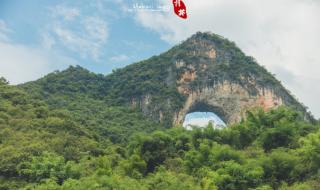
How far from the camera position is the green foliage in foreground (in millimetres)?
15328

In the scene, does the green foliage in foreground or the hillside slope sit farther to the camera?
the hillside slope

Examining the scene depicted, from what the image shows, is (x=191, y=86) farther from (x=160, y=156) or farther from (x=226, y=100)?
(x=160, y=156)

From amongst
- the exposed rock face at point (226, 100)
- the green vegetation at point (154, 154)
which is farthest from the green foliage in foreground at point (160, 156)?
the exposed rock face at point (226, 100)

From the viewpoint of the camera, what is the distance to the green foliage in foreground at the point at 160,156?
15328 millimetres

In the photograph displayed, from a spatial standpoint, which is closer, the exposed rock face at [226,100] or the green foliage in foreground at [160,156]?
the green foliage in foreground at [160,156]

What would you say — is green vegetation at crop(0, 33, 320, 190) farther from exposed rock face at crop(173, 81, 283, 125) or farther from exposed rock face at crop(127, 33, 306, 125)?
exposed rock face at crop(173, 81, 283, 125)

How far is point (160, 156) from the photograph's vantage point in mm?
20062

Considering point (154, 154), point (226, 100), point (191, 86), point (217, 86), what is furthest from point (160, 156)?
point (217, 86)

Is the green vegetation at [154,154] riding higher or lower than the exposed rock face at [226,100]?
lower

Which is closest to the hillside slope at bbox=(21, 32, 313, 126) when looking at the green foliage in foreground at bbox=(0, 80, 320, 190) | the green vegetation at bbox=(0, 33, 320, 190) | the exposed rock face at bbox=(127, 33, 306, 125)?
the exposed rock face at bbox=(127, 33, 306, 125)

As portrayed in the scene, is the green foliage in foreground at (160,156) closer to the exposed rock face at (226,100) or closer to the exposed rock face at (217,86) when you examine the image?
the exposed rock face at (217,86)

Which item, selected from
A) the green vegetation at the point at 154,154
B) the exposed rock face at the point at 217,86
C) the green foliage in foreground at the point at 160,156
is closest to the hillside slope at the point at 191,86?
the exposed rock face at the point at 217,86

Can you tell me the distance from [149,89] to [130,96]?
1878 mm

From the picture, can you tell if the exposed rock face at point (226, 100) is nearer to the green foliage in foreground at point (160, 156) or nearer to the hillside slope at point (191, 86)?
the hillside slope at point (191, 86)
